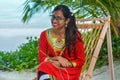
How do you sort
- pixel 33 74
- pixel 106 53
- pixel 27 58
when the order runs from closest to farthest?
pixel 33 74 < pixel 106 53 < pixel 27 58

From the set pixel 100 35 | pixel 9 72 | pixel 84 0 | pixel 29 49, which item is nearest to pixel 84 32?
pixel 100 35

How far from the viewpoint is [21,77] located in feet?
20.1

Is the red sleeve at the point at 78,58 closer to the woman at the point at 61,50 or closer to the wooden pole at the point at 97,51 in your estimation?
the woman at the point at 61,50

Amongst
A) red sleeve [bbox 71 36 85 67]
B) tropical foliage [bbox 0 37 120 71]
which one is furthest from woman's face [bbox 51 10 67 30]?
tropical foliage [bbox 0 37 120 71]

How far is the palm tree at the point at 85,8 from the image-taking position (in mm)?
6328

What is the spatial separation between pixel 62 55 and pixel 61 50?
0.14 feet

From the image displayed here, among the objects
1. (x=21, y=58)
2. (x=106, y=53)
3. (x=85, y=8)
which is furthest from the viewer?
(x=21, y=58)

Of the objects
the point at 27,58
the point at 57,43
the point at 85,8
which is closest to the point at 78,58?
the point at 57,43

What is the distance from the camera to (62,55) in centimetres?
375

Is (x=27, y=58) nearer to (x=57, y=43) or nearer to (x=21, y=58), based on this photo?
(x=21, y=58)

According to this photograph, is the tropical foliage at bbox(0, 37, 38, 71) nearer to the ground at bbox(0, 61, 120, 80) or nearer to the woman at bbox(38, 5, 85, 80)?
the ground at bbox(0, 61, 120, 80)

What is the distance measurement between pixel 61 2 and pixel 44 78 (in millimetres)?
2875

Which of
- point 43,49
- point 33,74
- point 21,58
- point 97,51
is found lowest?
point 33,74

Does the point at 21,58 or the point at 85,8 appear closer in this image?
the point at 85,8
